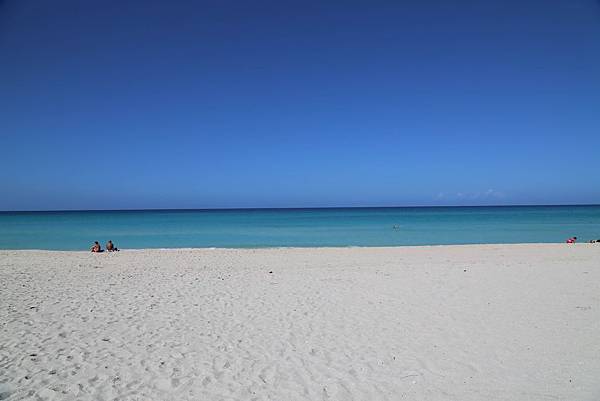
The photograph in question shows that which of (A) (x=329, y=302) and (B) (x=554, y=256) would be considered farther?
(B) (x=554, y=256)

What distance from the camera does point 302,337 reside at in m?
6.34

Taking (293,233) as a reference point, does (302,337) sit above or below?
above

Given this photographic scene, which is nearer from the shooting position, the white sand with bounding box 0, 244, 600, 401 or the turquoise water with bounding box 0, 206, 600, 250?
the white sand with bounding box 0, 244, 600, 401

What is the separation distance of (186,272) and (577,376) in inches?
453

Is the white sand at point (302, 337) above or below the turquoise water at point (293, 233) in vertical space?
above

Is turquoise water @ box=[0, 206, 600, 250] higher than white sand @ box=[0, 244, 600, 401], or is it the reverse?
white sand @ box=[0, 244, 600, 401]

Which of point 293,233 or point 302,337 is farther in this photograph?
point 293,233

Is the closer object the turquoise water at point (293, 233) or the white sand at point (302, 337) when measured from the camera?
the white sand at point (302, 337)

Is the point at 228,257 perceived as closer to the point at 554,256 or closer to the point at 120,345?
the point at 120,345

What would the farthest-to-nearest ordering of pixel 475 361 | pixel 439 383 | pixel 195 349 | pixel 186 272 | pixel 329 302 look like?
pixel 186 272 < pixel 329 302 < pixel 195 349 < pixel 475 361 < pixel 439 383

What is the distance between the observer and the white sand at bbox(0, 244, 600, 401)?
15.1 ft

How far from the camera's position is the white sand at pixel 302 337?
15.1 ft

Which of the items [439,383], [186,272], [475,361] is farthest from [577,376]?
[186,272]

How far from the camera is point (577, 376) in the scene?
4.85 m
